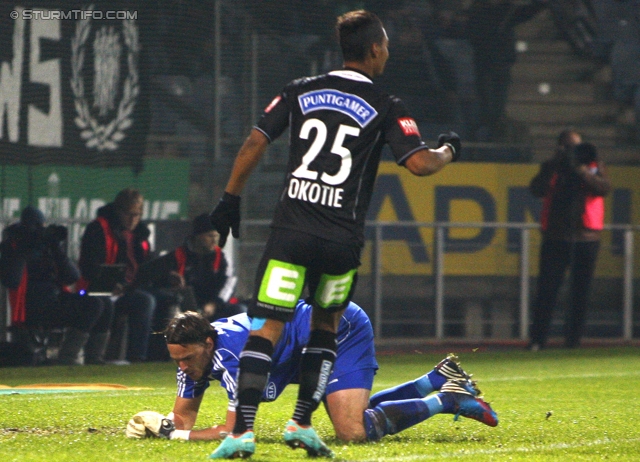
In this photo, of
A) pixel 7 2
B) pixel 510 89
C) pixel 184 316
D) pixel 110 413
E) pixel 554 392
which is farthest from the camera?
pixel 510 89

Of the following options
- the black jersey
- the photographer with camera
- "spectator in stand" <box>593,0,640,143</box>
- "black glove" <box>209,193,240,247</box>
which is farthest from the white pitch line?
"spectator in stand" <box>593,0,640,143</box>

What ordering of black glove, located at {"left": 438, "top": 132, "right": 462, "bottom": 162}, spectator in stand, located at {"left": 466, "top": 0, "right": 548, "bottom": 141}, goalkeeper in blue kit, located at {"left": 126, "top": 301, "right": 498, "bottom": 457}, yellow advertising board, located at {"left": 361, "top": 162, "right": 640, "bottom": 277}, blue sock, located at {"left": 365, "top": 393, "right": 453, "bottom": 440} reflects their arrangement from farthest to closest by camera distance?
spectator in stand, located at {"left": 466, "top": 0, "right": 548, "bottom": 141}, yellow advertising board, located at {"left": 361, "top": 162, "right": 640, "bottom": 277}, blue sock, located at {"left": 365, "top": 393, "right": 453, "bottom": 440}, goalkeeper in blue kit, located at {"left": 126, "top": 301, "right": 498, "bottom": 457}, black glove, located at {"left": 438, "top": 132, "right": 462, "bottom": 162}

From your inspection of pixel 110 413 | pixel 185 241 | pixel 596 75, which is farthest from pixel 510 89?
pixel 110 413

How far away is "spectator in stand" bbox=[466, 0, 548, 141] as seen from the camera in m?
14.1

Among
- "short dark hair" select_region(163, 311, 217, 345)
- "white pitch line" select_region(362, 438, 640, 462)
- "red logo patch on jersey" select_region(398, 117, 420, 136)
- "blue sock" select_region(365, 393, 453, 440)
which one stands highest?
"red logo patch on jersey" select_region(398, 117, 420, 136)

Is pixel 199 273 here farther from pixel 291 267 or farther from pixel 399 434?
pixel 291 267

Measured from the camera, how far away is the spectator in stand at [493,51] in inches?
555

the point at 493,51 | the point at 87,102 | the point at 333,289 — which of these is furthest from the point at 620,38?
the point at 333,289

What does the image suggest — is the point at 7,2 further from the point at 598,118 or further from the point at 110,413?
the point at 598,118

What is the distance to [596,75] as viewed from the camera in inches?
589

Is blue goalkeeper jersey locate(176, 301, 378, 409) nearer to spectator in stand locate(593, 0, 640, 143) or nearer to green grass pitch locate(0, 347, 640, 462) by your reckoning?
green grass pitch locate(0, 347, 640, 462)

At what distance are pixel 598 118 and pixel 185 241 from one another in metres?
5.95

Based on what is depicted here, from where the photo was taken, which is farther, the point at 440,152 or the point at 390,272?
the point at 390,272

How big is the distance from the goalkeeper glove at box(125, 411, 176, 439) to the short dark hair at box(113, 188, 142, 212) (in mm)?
5865
